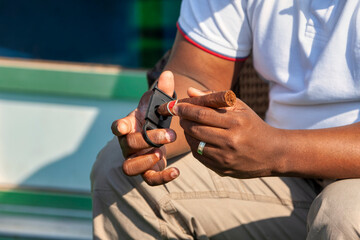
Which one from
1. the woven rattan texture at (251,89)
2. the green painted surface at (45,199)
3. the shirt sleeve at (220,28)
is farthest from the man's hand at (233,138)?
the green painted surface at (45,199)

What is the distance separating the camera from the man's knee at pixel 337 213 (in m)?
1.11

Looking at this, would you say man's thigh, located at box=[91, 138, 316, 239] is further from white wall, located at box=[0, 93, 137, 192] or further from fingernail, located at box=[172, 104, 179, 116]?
white wall, located at box=[0, 93, 137, 192]

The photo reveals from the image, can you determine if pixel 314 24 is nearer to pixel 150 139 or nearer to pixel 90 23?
pixel 150 139

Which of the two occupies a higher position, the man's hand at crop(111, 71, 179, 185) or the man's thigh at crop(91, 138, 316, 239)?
the man's hand at crop(111, 71, 179, 185)

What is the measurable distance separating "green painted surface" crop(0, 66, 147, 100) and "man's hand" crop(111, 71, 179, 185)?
1.00m

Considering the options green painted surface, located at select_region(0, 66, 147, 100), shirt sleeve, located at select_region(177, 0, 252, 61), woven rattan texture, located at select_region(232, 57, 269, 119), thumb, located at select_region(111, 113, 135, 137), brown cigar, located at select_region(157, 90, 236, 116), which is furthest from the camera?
green painted surface, located at select_region(0, 66, 147, 100)

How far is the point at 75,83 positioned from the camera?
2.44 m

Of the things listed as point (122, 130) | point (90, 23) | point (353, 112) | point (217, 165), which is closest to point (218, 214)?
point (217, 165)

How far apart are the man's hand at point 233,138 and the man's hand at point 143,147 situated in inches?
3.1

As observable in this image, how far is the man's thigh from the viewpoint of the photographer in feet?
4.66

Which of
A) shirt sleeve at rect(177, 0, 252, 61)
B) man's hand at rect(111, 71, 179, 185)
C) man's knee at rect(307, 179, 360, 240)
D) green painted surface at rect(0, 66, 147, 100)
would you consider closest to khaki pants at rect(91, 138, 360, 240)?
man's hand at rect(111, 71, 179, 185)

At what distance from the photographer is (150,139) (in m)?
1.27

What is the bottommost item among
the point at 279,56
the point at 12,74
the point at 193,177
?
the point at 12,74

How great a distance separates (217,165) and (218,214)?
0.25 meters
